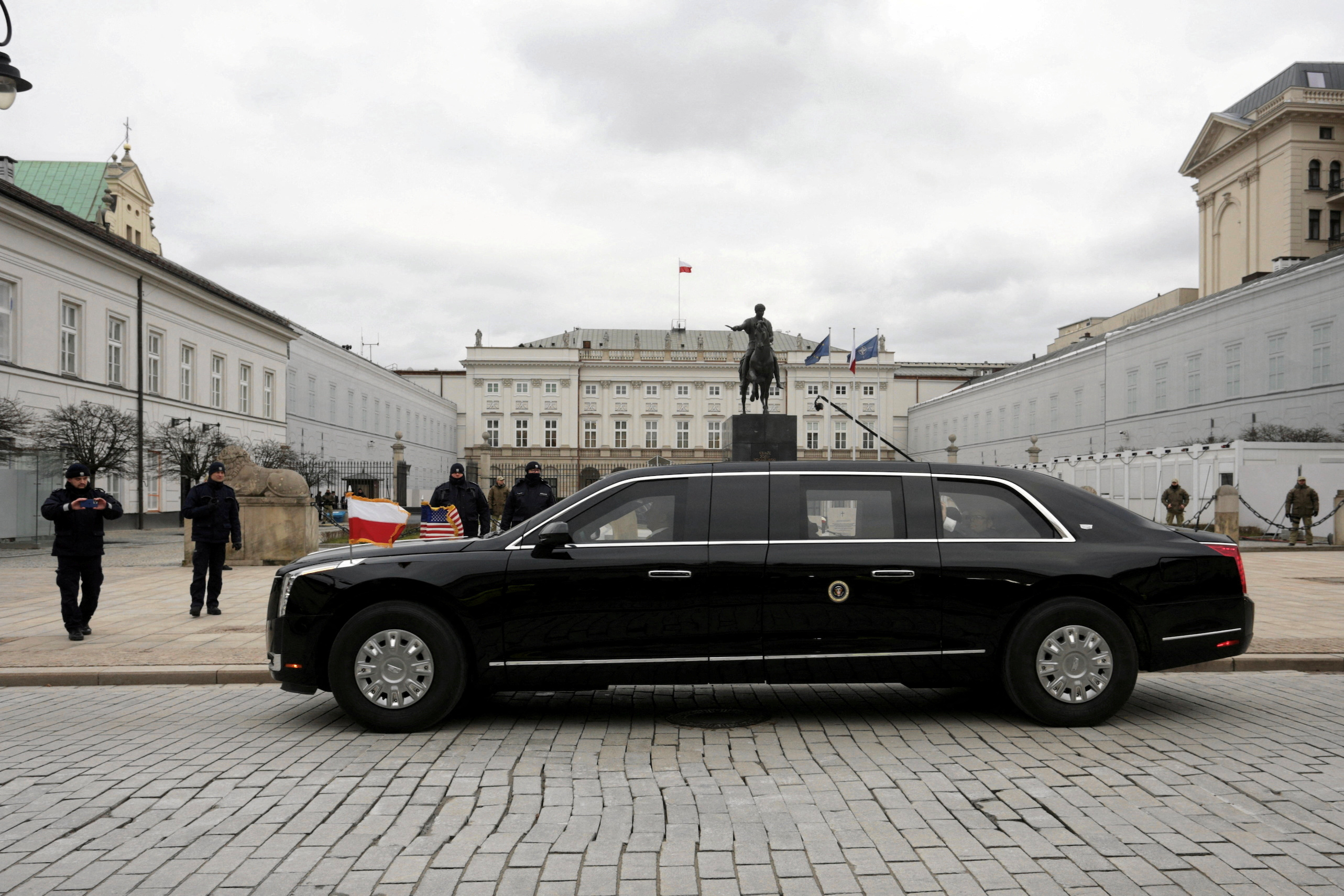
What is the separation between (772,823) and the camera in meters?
4.26

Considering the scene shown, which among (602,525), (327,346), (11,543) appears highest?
(327,346)

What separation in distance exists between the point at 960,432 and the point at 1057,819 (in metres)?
74.8

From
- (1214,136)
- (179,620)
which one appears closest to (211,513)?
(179,620)

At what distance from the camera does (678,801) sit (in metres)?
4.60

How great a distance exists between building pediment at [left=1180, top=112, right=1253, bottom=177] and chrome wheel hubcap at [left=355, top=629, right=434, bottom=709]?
67.7 metres

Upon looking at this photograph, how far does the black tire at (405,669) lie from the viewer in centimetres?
593

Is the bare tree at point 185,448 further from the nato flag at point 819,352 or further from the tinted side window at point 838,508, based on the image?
the tinted side window at point 838,508

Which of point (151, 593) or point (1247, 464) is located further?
point (1247, 464)

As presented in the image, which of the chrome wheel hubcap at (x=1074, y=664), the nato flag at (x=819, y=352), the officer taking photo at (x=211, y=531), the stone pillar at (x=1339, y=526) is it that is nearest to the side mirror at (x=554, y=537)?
the chrome wheel hubcap at (x=1074, y=664)

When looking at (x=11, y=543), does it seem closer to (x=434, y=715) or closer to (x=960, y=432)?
(x=434, y=715)

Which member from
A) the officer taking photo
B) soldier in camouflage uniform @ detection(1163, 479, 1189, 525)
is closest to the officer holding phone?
the officer taking photo

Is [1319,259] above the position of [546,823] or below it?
above

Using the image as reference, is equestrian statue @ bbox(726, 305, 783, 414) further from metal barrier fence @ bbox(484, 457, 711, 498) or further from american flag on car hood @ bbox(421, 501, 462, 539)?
metal barrier fence @ bbox(484, 457, 711, 498)

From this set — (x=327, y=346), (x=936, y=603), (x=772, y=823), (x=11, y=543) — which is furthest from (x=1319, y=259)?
(x=327, y=346)
